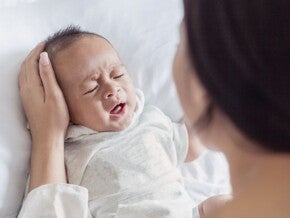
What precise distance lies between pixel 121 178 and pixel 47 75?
0.25m

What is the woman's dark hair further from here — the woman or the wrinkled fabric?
the wrinkled fabric

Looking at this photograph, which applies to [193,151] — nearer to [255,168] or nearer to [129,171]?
[129,171]

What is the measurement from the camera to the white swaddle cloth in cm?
104

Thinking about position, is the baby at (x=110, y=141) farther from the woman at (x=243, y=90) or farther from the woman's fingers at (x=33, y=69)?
the woman at (x=243, y=90)

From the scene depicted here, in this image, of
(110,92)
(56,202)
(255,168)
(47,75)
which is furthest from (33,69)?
(255,168)

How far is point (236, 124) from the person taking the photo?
60cm

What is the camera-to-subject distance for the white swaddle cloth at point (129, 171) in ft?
3.42

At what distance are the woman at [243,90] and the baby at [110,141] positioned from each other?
1.09ft

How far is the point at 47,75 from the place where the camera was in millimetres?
1105

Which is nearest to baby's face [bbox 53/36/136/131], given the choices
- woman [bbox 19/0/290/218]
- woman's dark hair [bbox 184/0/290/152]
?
woman [bbox 19/0/290/218]

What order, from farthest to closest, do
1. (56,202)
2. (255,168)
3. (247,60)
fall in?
(56,202) < (255,168) < (247,60)

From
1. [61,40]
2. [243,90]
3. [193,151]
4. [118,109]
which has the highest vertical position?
[243,90]

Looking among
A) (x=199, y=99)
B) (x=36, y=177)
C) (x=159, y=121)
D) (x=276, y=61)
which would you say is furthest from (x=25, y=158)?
(x=276, y=61)

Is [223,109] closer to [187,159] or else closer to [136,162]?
[136,162]
